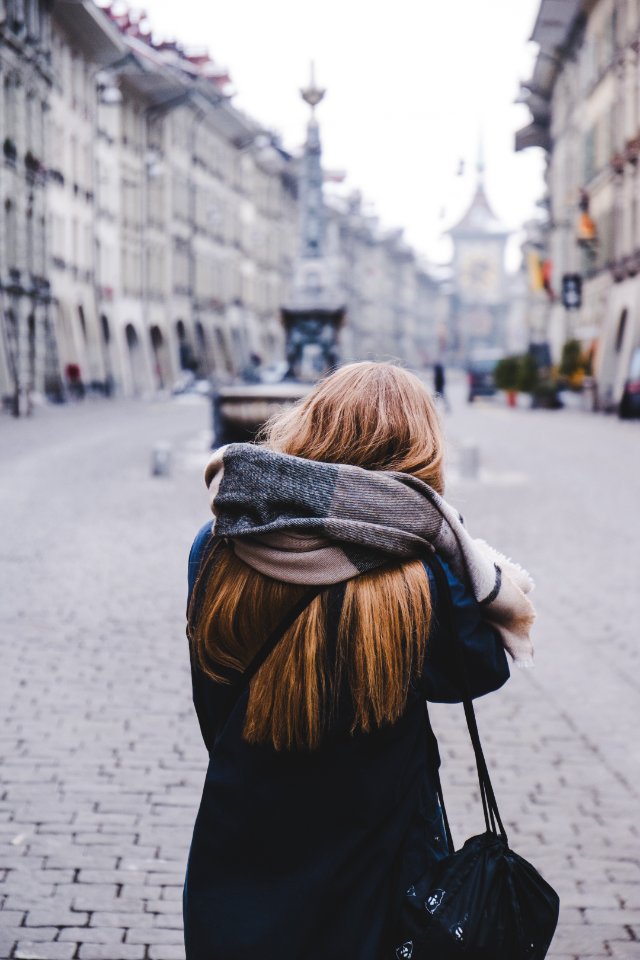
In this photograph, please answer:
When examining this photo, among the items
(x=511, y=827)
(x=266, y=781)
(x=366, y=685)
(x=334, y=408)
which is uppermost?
(x=334, y=408)

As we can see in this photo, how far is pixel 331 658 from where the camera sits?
2463 mm

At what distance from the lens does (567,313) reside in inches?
2325

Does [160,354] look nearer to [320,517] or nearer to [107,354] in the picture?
[107,354]

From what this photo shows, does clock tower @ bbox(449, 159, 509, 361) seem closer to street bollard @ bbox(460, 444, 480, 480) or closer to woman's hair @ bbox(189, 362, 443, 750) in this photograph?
street bollard @ bbox(460, 444, 480, 480)

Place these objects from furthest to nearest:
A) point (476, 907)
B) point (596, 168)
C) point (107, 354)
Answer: point (107, 354), point (596, 168), point (476, 907)

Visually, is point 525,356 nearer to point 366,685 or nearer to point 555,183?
point 555,183

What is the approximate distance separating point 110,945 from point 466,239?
173026mm

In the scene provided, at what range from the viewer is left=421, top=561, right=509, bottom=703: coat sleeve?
98.7 inches

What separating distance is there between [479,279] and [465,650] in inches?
7036

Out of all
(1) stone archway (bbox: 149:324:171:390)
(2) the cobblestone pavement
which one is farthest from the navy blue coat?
(1) stone archway (bbox: 149:324:171:390)

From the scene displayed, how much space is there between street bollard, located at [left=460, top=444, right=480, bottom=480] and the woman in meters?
17.3

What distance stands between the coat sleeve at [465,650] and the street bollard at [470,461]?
17.3 metres

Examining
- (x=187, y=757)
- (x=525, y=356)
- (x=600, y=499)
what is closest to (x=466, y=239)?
(x=525, y=356)

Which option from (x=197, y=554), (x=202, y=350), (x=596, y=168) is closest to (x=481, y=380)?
(x=596, y=168)
